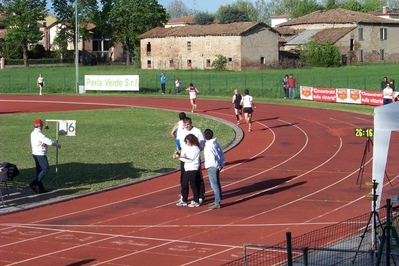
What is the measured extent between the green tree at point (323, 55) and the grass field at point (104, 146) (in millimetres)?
46188

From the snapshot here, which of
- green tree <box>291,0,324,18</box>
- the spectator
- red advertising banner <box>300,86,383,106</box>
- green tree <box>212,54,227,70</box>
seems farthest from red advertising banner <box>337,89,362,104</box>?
green tree <box>291,0,324,18</box>

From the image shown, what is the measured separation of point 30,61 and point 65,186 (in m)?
91.3

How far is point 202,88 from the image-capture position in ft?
192

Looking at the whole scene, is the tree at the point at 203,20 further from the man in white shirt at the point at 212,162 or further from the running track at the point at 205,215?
the man in white shirt at the point at 212,162

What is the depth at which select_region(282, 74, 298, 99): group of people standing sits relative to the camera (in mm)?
48656

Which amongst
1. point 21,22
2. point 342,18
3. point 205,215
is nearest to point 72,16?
point 21,22

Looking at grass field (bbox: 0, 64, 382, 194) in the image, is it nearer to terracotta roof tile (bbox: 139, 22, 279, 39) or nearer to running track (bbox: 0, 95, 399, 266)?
running track (bbox: 0, 95, 399, 266)

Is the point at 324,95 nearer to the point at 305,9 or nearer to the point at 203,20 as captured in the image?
the point at 203,20

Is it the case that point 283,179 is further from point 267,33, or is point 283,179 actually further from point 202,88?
point 267,33

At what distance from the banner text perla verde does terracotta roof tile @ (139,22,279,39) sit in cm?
2824

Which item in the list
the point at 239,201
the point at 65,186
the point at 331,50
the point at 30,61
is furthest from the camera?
the point at 30,61

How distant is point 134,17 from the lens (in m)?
111

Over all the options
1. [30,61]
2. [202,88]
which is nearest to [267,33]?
[202,88]

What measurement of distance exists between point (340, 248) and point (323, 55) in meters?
74.6
